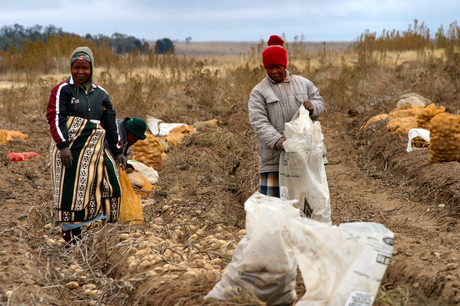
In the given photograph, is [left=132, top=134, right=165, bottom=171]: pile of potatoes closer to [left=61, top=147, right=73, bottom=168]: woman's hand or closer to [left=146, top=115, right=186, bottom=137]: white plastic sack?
[left=61, top=147, right=73, bottom=168]: woman's hand

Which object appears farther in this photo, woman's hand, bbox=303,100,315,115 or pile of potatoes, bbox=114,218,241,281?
woman's hand, bbox=303,100,315,115

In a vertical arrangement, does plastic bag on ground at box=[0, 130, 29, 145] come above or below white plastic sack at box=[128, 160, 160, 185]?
above

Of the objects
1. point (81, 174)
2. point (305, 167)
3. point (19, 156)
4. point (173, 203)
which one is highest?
point (305, 167)

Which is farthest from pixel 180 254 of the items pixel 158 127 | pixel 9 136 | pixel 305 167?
pixel 9 136

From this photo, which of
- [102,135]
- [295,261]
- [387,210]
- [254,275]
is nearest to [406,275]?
[295,261]

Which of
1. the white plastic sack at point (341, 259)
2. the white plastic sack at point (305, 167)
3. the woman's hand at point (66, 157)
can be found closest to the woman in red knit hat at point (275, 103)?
the white plastic sack at point (305, 167)

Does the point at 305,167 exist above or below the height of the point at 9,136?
above

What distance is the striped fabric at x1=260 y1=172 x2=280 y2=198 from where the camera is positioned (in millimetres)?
3365

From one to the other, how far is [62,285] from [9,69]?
13672mm

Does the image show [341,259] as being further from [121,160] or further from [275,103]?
[121,160]

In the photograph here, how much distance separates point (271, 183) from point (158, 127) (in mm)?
5358

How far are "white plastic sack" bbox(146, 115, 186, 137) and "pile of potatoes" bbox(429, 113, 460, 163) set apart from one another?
480 centimetres

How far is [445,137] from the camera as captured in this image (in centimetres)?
514

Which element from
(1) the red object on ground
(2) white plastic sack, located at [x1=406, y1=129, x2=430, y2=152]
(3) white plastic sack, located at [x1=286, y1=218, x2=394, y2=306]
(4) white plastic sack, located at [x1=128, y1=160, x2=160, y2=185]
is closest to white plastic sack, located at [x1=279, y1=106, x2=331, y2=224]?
(3) white plastic sack, located at [x1=286, y1=218, x2=394, y2=306]
